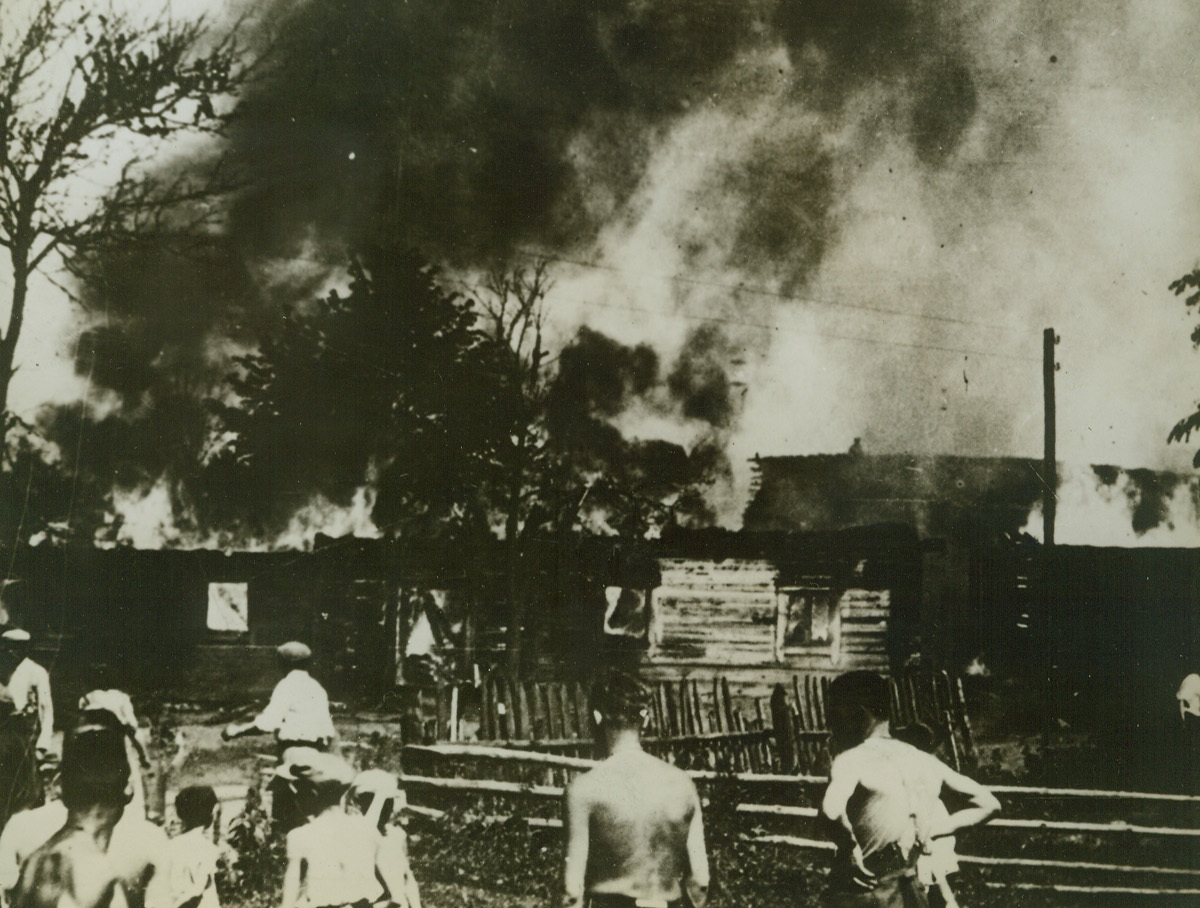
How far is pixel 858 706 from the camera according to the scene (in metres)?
4.62

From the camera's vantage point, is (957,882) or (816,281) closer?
(957,882)

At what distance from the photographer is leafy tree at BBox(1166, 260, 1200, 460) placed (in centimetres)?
532

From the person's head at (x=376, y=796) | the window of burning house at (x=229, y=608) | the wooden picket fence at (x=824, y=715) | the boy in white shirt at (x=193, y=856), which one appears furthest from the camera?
the window of burning house at (x=229, y=608)

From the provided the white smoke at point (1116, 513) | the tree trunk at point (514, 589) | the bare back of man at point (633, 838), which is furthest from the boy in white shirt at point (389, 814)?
the white smoke at point (1116, 513)

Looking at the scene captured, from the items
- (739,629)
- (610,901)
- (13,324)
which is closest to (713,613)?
(739,629)

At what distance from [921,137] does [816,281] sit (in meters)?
1.03

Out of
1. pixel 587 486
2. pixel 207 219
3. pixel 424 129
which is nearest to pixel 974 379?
pixel 587 486

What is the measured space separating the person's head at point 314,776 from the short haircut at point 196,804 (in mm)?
390

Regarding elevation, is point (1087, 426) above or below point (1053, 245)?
below

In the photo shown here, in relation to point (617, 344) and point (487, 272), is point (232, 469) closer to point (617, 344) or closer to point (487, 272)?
point (487, 272)

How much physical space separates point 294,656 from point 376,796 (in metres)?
1.00

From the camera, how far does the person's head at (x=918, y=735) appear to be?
192 inches

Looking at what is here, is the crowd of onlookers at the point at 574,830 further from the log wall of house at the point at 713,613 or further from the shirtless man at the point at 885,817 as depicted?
the log wall of house at the point at 713,613

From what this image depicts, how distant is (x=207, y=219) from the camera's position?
5.46m
